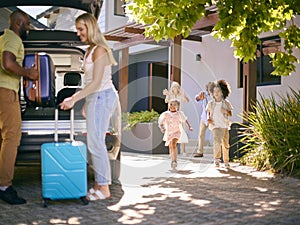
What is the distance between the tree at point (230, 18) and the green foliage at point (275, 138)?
940mm

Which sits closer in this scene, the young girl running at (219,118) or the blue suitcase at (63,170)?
the blue suitcase at (63,170)

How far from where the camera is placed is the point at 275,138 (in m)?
7.87

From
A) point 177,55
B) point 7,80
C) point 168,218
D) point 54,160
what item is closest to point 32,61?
point 7,80

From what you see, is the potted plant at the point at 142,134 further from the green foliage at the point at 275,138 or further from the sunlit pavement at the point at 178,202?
the sunlit pavement at the point at 178,202

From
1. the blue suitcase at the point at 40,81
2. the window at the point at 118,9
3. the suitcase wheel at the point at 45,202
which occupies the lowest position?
the suitcase wheel at the point at 45,202

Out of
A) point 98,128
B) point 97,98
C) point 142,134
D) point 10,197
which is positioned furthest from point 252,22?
point 142,134

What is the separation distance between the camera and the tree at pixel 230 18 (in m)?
6.03

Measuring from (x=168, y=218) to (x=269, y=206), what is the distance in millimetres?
1213

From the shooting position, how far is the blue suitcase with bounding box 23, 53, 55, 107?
548cm

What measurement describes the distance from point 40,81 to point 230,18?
2.42 m

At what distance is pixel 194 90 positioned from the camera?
14781mm

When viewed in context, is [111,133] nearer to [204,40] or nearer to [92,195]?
[92,195]

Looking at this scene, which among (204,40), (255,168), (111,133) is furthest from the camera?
(204,40)

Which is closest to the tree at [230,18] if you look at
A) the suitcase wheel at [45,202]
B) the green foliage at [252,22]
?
the green foliage at [252,22]
